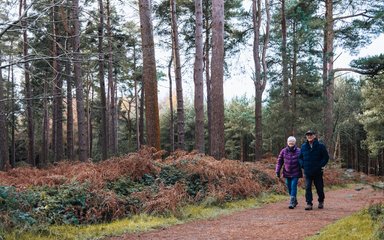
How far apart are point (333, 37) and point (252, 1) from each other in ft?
19.8

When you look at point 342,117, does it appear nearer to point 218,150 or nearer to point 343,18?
point 343,18

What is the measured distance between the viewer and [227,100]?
49.1 m

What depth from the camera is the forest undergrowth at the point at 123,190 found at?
5.75 m

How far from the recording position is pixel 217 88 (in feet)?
38.3

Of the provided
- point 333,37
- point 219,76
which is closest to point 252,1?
point 333,37

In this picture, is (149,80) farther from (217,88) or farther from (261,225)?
(261,225)

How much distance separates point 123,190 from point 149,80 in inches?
148

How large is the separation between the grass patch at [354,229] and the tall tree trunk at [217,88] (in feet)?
22.4

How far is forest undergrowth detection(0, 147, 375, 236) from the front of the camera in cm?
575

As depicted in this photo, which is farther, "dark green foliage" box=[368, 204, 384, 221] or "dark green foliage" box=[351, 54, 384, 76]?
"dark green foliage" box=[351, 54, 384, 76]

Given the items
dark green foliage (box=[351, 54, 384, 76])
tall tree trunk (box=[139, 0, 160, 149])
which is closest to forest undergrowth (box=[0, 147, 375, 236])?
tall tree trunk (box=[139, 0, 160, 149])

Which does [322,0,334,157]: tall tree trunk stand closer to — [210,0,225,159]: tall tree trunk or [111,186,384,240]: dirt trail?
[210,0,225,159]: tall tree trunk

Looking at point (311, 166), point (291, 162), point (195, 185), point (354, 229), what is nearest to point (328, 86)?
point (291, 162)

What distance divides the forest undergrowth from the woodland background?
1529 mm
